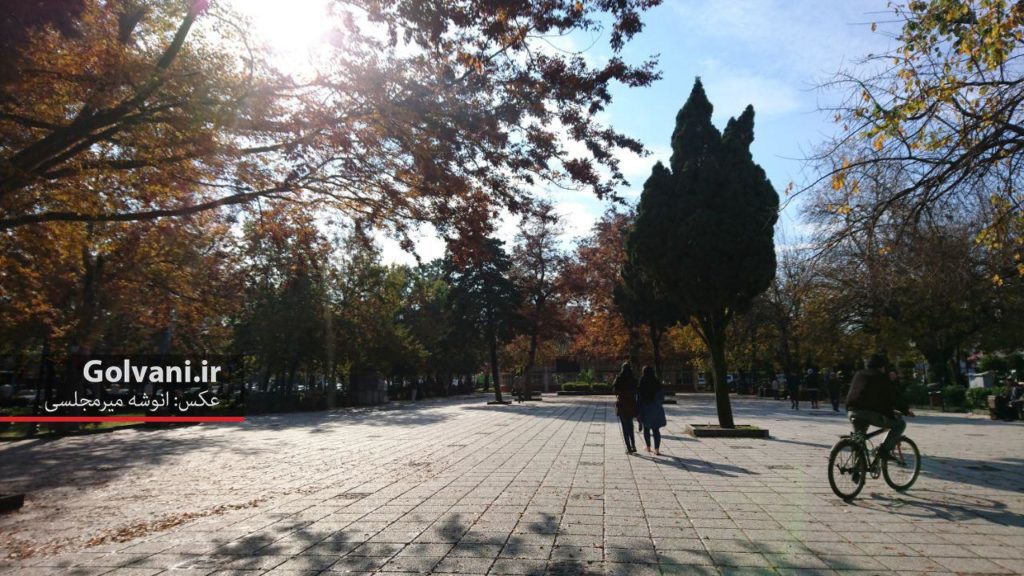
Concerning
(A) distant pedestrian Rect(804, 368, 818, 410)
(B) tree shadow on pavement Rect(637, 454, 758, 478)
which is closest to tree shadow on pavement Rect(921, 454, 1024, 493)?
(B) tree shadow on pavement Rect(637, 454, 758, 478)

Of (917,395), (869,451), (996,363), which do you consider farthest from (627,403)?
(996,363)

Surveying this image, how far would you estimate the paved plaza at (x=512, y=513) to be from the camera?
16.2 feet

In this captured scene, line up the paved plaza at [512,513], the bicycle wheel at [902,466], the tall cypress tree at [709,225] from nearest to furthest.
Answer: the paved plaza at [512,513] < the bicycle wheel at [902,466] < the tall cypress tree at [709,225]

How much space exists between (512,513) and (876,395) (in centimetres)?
487

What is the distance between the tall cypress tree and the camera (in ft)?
47.8

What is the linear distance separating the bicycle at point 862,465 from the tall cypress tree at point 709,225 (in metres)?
6.59

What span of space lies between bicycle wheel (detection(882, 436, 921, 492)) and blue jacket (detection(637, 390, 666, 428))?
4378 mm

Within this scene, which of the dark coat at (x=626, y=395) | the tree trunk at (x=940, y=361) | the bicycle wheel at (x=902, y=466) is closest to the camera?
the bicycle wheel at (x=902, y=466)

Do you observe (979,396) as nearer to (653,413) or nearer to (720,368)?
(720,368)

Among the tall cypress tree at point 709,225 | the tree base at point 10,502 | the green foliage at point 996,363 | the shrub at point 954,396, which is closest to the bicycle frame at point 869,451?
the tall cypress tree at point 709,225

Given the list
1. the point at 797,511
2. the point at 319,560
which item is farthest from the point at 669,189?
the point at 319,560

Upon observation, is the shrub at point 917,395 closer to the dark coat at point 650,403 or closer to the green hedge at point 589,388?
the dark coat at point 650,403

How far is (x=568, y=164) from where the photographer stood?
9.46 m

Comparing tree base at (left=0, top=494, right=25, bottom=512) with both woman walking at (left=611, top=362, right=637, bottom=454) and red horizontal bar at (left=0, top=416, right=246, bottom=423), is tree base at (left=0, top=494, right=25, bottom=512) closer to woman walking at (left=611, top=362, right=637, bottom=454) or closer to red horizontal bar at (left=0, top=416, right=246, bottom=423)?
woman walking at (left=611, top=362, right=637, bottom=454)
